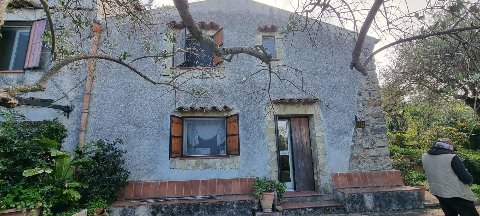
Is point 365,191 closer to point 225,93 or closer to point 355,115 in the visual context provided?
point 355,115

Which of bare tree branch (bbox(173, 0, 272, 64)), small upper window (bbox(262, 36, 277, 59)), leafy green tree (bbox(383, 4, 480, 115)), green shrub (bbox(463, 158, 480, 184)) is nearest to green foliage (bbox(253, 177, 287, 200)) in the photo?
bare tree branch (bbox(173, 0, 272, 64))

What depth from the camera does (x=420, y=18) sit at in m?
3.53

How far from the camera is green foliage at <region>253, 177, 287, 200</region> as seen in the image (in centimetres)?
A: 649

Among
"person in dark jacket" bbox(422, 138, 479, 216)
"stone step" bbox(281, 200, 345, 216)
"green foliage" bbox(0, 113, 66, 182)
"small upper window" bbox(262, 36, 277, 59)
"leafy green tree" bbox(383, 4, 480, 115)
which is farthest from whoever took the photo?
"leafy green tree" bbox(383, 4, 480, 115)

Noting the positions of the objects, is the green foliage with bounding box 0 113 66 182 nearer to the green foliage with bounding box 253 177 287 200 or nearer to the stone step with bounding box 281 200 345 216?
the green foliage with bounding box 253 177 287 200

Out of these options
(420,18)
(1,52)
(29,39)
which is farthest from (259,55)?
(1,52)

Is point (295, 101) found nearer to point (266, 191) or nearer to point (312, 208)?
point (266, 191)

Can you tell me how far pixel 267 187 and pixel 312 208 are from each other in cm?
115

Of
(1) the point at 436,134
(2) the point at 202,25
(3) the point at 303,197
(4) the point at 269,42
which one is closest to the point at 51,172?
(2) the point at 202,25

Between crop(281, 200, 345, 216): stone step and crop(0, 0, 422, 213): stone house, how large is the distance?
0.33m

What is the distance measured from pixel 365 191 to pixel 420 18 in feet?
14.9

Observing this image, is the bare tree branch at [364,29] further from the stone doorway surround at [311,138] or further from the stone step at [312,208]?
the stone step at [312,208]

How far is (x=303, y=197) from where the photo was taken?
7.05m

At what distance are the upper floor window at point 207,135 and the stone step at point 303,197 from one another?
5.35 feet
